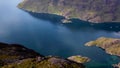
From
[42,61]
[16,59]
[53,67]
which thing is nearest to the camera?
[53,67]

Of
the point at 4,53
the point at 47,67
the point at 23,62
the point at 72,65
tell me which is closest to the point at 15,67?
the point at 23,62

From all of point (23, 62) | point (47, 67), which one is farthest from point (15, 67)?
point (47, 67)

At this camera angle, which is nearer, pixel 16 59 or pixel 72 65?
pixel 72 65

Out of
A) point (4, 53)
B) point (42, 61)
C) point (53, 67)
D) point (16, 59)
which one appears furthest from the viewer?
point (4, 53)

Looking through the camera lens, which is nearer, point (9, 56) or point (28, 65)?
point (28, 65)

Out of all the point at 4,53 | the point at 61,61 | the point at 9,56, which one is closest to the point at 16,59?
the point at 9,56

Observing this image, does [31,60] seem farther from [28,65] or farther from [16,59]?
[16,59]

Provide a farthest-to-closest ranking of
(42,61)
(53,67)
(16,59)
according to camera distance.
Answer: (16,59)
(42,61)
(53,67)

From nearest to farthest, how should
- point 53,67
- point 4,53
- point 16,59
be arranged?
point 53,67, point 16,59, point 4,53

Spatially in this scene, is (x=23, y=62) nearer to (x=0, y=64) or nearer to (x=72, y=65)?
(x=0, y=64)
